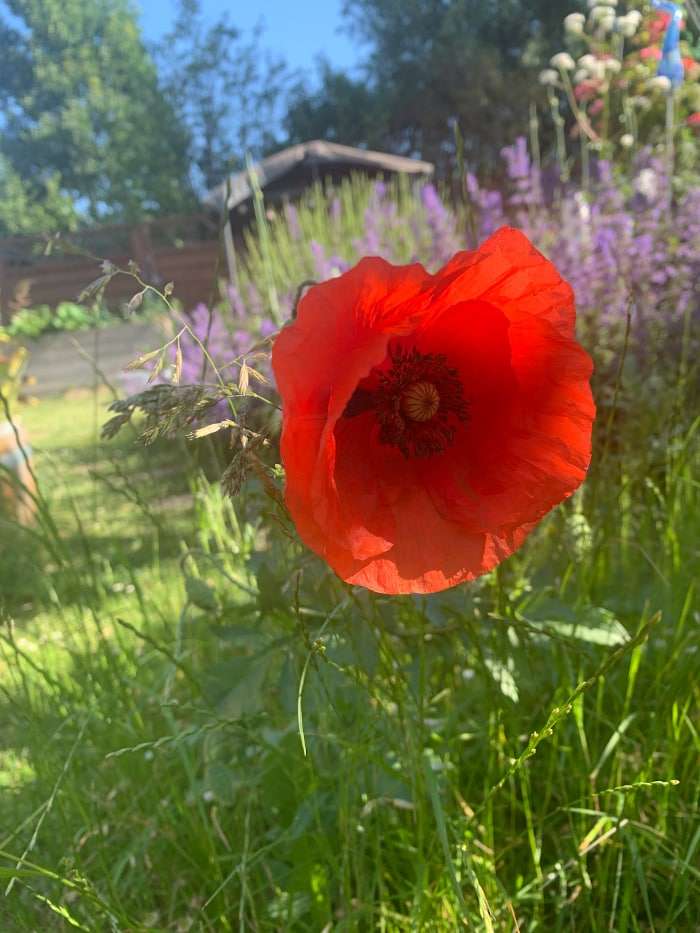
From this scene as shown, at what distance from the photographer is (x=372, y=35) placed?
21.7 meters

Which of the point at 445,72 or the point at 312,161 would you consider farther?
the point at 445,72

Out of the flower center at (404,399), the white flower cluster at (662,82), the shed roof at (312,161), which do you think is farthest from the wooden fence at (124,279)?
the flower center at (404,399)

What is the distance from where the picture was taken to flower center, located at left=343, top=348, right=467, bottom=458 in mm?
654

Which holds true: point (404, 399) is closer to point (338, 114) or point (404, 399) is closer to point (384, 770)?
point (384, 770)

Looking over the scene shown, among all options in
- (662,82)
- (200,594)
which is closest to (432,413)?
(200,594)

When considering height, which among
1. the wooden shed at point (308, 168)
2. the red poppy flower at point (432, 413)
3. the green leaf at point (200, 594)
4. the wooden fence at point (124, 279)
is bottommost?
the wooden fence at point (124, 279)

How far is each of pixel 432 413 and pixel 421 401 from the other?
17 mm

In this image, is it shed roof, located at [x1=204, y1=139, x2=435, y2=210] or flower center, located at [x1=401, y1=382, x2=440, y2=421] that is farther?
shed roof, located at [x1=204, y1=139, x2=435, y2=210]

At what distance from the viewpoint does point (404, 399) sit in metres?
0.65

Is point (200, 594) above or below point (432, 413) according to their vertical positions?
below

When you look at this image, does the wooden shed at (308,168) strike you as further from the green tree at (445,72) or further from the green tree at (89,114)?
the green tree at (89,114)

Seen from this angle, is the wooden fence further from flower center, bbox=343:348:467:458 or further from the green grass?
flower center, bbox=343:348:467:458

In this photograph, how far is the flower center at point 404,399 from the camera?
2.15 feet

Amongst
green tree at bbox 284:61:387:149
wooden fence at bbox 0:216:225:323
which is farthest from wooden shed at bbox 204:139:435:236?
green tree at bbox 284:61:387:149
